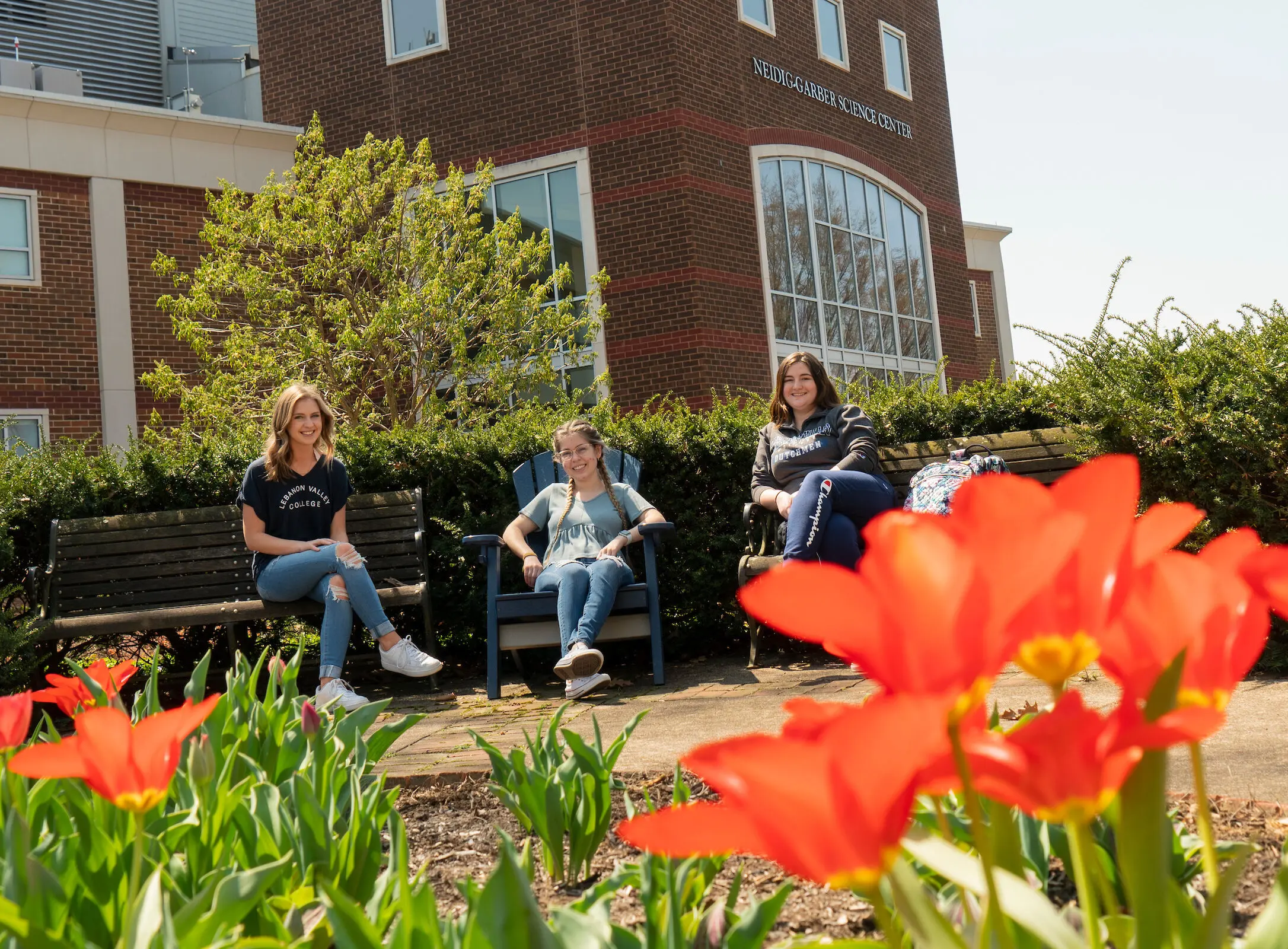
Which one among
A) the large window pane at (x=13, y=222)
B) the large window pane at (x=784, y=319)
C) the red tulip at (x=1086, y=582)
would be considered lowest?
the red tulip at (x=1086, y=582)

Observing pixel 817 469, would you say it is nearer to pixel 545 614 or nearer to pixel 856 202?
pixel 545 614

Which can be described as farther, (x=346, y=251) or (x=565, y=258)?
(x=565, y=258)

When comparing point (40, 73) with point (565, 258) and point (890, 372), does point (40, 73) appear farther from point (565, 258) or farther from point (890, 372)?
point (890, 372)

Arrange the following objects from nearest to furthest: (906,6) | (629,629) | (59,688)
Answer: (59,688) < (629,629) < (906,6)

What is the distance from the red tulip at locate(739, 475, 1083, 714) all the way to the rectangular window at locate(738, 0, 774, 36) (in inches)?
659

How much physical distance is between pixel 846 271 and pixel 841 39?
3.54 m

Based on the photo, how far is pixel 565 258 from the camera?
52.2ft

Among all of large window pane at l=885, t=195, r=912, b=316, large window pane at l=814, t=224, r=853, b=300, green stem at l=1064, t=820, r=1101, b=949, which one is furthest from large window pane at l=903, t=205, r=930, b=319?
green stem at l=1064, t=820, r=1101, b=949

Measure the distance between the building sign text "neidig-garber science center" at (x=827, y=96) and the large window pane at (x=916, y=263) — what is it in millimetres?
1289

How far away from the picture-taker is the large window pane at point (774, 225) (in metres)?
16.5

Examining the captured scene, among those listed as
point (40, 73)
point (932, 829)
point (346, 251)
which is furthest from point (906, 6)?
point (932, 829)

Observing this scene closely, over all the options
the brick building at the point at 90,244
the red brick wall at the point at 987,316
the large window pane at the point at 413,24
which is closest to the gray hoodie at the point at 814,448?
the brick building at the point at 90,244

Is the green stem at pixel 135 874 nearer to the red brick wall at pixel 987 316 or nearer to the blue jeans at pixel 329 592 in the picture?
the blue jeans at pixel 329 592

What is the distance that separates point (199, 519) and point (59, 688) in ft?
16.6
